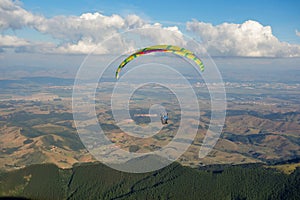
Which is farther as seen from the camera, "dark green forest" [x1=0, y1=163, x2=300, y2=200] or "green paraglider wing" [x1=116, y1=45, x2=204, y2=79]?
"dark green forest" [x1=0, y1=163, x2=300, y2=200]

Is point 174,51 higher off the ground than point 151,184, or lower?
higher

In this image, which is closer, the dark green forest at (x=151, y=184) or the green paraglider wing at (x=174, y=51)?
the green paraglider wing at (x=174, y=51)

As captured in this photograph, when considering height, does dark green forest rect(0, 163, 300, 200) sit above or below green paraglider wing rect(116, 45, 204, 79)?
below

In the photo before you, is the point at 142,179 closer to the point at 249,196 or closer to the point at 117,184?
the point at 117,184

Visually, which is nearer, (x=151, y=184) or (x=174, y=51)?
(x=174, y=51)

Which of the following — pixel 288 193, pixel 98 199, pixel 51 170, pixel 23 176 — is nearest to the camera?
→ pixel 288 193

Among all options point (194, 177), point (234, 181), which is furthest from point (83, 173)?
point (234, 181)

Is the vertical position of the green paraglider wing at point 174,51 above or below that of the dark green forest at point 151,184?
above

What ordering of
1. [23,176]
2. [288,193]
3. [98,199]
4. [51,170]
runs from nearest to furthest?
1. [288,193]
2. [98,199]
3. [23,176]
4. [51,170]
